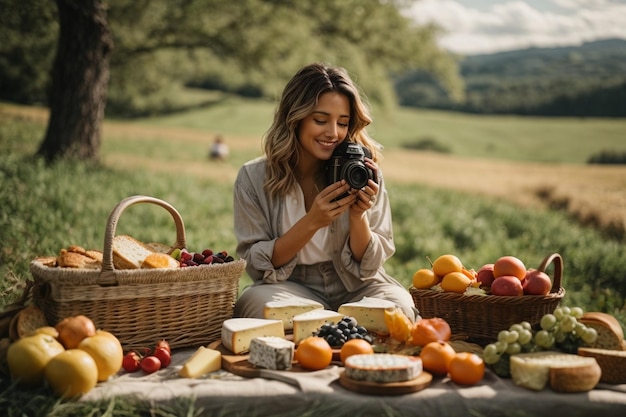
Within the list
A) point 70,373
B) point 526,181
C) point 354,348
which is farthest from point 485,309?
point 526,181

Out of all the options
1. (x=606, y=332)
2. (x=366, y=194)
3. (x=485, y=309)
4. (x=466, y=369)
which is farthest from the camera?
(x=366, y=194)

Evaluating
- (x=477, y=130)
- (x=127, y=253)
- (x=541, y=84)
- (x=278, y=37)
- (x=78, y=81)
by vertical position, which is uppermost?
(x=541, y=84)

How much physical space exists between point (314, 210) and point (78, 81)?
6.36 metres

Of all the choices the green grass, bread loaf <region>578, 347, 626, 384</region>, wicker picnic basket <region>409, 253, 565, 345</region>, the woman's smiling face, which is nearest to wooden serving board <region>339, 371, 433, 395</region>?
wicker picnic basket <region>409, 253, 565, 345</region>

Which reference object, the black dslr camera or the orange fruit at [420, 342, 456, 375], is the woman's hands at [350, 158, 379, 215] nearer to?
the black dslr camera

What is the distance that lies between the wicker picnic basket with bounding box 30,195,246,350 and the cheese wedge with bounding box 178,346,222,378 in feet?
1.36

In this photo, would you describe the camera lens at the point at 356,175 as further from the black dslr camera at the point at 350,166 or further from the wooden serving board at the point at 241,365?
the wooden serving board at the point at 241,365

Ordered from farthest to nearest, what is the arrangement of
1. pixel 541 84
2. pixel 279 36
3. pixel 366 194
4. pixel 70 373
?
pixel 541 84
pixel 279 36
pixel 366 194
pixel 70 373

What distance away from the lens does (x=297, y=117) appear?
394 centimetres

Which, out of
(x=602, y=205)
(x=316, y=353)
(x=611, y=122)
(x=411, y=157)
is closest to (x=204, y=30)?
(x=602, y=205)

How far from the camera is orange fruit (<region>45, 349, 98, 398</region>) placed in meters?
2.78

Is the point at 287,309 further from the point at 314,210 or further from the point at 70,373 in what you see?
the point at 70,373

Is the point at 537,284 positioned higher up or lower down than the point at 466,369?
higher up

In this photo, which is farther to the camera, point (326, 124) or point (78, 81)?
point (78, 81)
